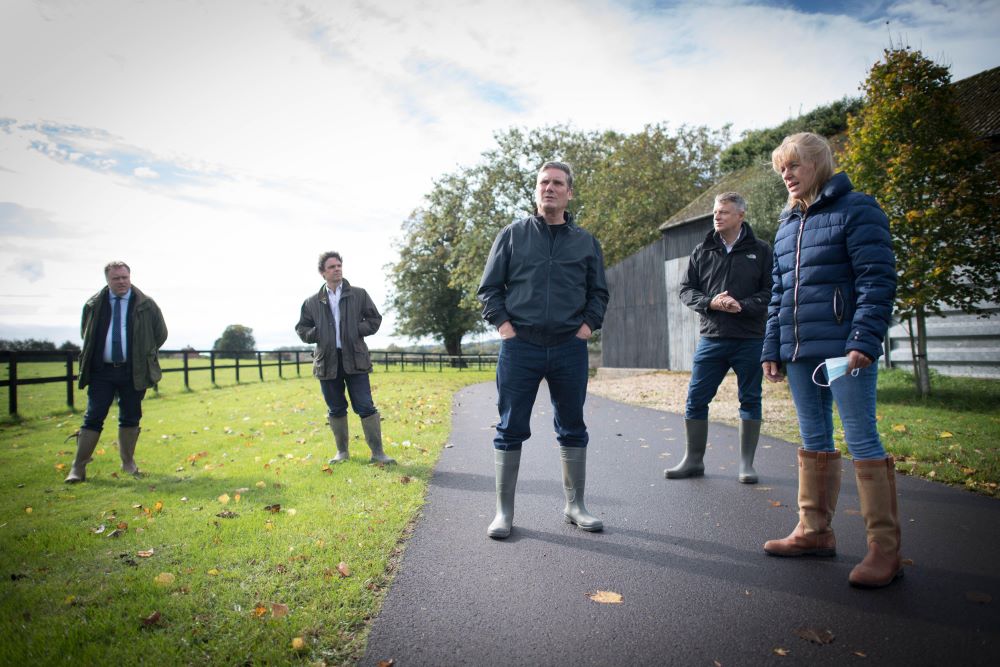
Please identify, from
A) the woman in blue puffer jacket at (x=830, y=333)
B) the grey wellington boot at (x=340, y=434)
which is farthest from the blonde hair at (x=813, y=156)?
the grey wellington boot at (x=340, y=434)

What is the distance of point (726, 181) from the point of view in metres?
22.5

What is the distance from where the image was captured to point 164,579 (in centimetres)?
316

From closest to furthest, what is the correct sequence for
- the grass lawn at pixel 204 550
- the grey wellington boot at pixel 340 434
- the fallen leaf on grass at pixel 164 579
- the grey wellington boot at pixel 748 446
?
the grass lawn at pixel 204 550
the fallen leaf on grass at pixel 164 579
the grey wellington boot at pixel 748 446
the grey wellington boot at pixel 340 434

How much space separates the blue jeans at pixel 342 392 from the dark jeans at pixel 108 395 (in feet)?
6.13

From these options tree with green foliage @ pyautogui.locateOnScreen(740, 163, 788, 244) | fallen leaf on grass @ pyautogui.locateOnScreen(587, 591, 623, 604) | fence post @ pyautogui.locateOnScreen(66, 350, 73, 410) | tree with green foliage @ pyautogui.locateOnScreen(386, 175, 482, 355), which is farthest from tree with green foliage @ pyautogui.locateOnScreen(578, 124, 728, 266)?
fallen leaf on grass @ pyautogui.locateOnScreen(587, 591, 623, 604)

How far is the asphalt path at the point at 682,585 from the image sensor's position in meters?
2.39

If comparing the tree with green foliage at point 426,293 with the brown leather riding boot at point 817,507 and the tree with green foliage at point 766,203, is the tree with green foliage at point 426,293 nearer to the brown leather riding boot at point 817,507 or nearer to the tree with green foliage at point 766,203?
the tree with green foliage at point 766,203

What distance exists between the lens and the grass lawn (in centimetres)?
255

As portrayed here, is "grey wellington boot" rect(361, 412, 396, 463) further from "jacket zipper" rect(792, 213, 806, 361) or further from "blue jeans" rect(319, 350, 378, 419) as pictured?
"jacket zipper" rect(792, 213, 806, 361)

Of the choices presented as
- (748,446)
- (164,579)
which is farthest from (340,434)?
(748,446)

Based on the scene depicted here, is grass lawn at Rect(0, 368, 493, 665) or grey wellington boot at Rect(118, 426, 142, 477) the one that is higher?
grey wellington boot at Rect(118, 426, 142, 477)

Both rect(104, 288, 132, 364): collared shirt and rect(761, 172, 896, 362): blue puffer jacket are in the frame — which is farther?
rect(104, 288, 132, 364): collared shirt

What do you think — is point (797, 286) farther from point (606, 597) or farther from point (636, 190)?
point (636, 190)

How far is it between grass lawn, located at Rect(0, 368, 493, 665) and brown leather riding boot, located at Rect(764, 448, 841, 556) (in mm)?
2328
